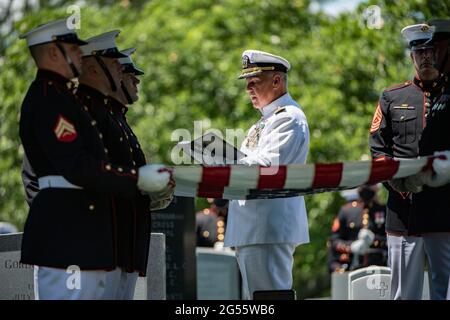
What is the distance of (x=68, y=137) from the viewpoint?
631 centimetres

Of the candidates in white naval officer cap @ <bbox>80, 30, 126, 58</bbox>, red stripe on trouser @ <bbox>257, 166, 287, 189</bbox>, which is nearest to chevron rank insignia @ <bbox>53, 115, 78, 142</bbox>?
white naval officer cap @ <bbox>80, 30, 126, 58</bbox>

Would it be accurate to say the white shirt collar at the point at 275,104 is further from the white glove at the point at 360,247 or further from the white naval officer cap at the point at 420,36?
A: the white glove at the point at 360,247

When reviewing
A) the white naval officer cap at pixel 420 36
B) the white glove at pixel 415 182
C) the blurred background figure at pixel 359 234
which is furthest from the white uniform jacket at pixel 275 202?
the blurred background figure at pixel 359 234

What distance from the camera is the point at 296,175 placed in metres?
6.74

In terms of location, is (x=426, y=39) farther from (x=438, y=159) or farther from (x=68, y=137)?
(x=68, y=137)

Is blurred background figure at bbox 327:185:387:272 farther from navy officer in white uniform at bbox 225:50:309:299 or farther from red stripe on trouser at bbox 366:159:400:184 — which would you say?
red stripe on trouser at bbox 366:159:400:184

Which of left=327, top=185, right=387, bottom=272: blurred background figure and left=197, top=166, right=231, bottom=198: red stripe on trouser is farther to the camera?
left=327, top=185, right=387, bottom=272: blurred background figure

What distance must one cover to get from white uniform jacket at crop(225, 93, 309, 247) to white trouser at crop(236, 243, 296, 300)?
6 cm

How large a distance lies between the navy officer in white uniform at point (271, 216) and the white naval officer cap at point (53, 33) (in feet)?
5.96

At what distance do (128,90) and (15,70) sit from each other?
1432cm

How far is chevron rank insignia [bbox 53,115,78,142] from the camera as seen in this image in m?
6.30

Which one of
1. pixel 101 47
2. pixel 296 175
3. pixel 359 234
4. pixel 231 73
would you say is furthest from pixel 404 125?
pixel 231 73
